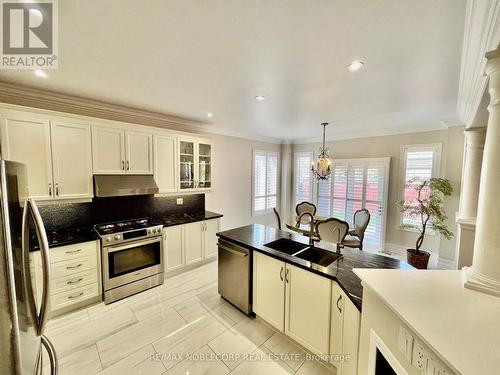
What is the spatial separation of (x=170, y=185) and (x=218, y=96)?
176 cm

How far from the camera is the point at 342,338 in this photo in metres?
1.59

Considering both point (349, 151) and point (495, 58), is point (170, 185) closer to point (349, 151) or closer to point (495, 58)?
point (495, 58)

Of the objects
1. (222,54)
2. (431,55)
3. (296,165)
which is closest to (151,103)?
(222,54)

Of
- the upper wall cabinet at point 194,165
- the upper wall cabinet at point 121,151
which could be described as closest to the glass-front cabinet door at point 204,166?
the upper wall cabinet at point 194,165

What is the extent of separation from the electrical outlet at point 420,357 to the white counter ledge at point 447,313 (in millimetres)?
79

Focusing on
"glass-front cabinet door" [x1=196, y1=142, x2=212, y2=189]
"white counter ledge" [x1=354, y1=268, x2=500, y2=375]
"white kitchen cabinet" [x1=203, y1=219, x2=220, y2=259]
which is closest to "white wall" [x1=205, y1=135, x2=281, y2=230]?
"glass-front cabinet door" [x1=196, y1=142, x2=212, y2=189]

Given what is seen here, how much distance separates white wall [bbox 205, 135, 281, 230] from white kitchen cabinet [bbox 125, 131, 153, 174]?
4.65 ft

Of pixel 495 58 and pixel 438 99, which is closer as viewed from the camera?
pixel 495 58

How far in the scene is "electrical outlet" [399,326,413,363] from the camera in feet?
2.86

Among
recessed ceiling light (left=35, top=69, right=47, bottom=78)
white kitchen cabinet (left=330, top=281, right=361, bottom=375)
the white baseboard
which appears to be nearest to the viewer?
white kitchen cabinet (left=330, top=281, right=361, bottom=375)

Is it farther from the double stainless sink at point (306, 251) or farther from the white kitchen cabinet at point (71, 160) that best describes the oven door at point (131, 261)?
the double stainless sink at point (306, 251)

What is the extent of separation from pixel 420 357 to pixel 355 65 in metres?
2.08

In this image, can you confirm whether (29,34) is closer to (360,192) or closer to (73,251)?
(73,251)

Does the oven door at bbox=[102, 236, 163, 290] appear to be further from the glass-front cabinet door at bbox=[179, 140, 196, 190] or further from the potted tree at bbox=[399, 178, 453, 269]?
the potted tree at bbox=[399, 178, 453, 269]
